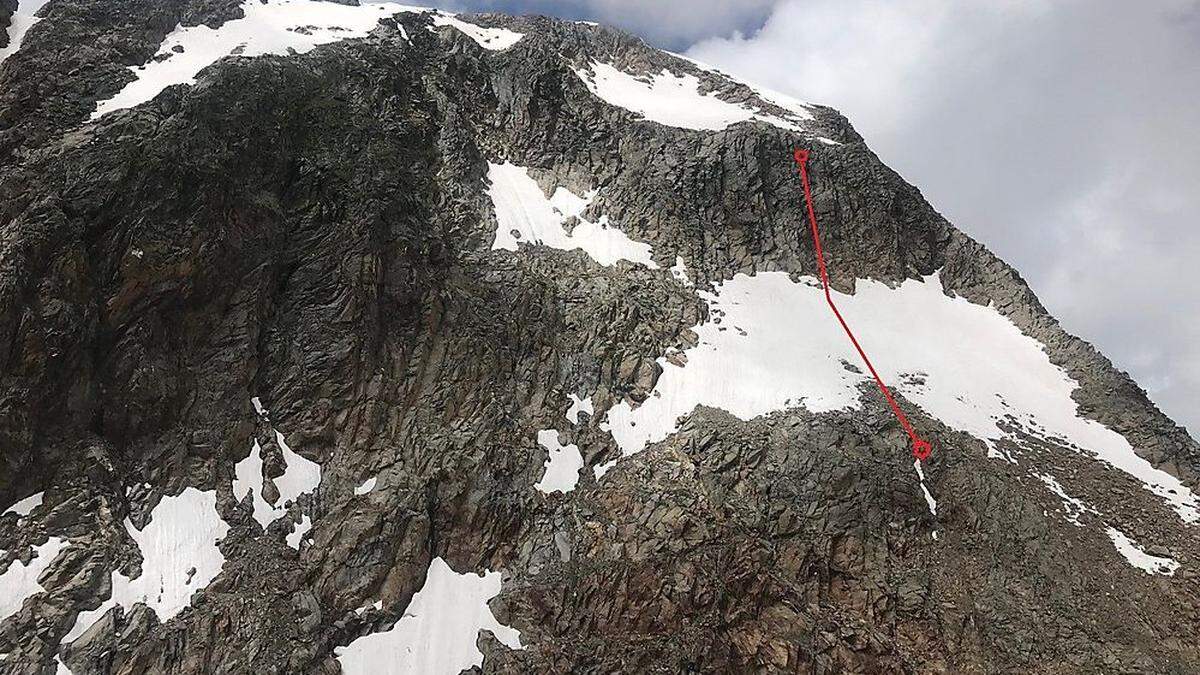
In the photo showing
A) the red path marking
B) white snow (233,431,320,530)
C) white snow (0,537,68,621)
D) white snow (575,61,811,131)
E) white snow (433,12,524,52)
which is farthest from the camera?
white snow (433,12,524,52)

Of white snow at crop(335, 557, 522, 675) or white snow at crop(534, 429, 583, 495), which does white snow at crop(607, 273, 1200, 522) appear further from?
white snow at crop(335, 557, 522, 675)

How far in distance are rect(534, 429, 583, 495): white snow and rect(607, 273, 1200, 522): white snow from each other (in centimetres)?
227

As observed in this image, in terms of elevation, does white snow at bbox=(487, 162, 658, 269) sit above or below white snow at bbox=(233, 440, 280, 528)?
above

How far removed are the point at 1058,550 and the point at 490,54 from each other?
44.4 meters

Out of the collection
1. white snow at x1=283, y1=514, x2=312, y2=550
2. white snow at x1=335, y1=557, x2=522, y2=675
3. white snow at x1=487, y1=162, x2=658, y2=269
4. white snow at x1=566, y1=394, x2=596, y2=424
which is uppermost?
white snow at x1=487, y1=162, x2=658, y2=269

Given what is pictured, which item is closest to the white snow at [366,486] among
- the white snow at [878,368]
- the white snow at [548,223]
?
the white snow at [878,368]

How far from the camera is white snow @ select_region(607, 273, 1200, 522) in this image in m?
30.9

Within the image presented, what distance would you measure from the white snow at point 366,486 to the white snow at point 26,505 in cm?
966

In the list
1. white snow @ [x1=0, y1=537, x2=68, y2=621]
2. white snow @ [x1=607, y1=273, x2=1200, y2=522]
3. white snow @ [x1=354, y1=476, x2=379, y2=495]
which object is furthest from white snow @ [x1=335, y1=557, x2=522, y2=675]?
white snow @ [x1=0, y1=537, x2=68, y2=621]

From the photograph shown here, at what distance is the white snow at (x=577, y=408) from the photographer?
29.8 meters

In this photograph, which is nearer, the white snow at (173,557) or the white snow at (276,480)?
the white snow at (173,557)

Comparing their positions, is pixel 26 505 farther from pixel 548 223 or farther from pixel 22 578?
pixel 548 223

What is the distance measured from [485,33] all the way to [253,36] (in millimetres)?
17099

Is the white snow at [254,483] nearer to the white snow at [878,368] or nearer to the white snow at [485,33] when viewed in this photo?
the white snow at [878,368]
